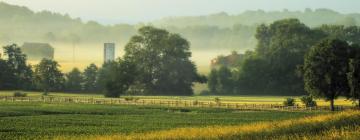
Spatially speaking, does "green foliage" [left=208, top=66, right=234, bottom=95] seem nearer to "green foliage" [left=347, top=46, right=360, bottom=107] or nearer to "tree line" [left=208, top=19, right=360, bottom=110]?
"tree line" [left=208, top=19, right=360, bottom=110]

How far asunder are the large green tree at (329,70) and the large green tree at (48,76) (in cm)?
8004

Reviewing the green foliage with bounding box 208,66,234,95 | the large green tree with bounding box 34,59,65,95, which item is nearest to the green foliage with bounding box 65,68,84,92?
the large green tree with bounding box 34,59,65,95

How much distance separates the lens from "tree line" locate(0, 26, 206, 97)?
15788 centimetres

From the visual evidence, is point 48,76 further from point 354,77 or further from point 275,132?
point 275,132

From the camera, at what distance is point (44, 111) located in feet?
275

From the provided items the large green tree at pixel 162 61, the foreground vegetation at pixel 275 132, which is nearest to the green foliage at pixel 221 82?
the large green tree at pixel 162 61

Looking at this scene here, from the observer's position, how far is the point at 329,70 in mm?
100250

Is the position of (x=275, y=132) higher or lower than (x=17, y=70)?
lower

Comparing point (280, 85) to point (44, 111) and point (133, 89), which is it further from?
point (44, 111)

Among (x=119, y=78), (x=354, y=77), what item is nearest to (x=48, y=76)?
(x=119, y=78)

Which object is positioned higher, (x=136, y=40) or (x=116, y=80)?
(x=136, y=40)

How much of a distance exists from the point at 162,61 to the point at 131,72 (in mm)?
27167

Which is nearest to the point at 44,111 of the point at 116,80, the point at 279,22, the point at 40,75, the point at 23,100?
the point at 23,100

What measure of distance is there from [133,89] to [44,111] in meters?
87.4
